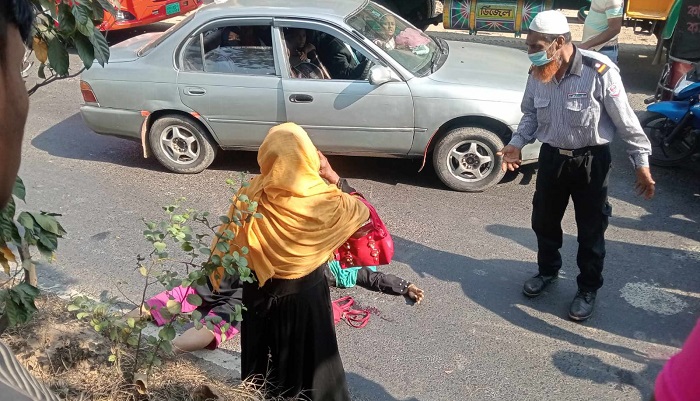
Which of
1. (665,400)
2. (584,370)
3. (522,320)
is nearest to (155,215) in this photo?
(522,320)

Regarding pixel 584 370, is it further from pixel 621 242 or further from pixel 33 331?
pixel 33 331

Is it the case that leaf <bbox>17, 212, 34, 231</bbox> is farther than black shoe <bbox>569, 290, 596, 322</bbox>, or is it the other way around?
black shoe <bbox>569, 290, 596, 322</bbox>

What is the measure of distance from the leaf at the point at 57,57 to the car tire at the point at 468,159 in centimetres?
403

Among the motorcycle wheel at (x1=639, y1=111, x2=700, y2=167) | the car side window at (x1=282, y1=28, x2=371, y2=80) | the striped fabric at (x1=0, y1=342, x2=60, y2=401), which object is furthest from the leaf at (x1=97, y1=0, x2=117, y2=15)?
the motorcycle wheel at (x1=639, y1=111, x2=700, y2=167)

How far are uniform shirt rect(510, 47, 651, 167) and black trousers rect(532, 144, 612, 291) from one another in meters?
0.10

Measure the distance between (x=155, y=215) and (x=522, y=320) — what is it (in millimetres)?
3220

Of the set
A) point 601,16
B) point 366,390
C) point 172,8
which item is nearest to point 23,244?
point 366,390

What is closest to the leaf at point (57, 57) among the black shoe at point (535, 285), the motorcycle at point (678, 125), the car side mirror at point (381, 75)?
the black shoe at point (535, 285)

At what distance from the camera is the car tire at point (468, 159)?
244 inches

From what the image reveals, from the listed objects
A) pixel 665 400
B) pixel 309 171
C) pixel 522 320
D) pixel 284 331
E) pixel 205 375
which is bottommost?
pixel 522 320

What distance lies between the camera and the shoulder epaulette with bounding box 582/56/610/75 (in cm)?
406

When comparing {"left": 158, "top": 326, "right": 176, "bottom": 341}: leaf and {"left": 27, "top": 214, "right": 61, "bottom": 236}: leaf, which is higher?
{"left": 27, "top": 214, "right": 61, "bottom": 236}: leaf

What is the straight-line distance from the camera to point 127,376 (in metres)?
3.30

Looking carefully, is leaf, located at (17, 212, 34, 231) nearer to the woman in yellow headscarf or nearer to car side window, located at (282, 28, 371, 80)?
the woman in yellow headscarf
